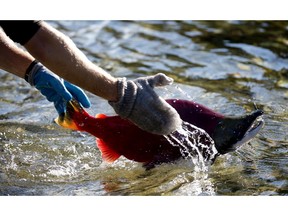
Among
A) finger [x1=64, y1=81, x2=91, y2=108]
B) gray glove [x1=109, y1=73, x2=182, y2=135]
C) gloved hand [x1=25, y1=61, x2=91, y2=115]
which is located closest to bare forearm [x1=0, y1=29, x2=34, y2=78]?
gloved hand [x1=25, y1=61, x2=91, y2=115]

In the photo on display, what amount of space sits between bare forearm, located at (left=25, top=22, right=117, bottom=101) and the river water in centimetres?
82

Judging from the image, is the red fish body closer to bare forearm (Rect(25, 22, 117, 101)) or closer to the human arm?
the human arm

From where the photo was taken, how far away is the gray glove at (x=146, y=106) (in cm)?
377

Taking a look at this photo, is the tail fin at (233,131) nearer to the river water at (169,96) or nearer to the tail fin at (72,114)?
the river water at (169,96)

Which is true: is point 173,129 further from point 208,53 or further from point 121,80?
point 208,53

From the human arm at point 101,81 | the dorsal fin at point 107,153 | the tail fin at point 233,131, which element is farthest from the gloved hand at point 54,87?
the tail fin at point 233,131

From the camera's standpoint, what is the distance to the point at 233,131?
4121 millimetres

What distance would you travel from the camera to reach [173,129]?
395cm

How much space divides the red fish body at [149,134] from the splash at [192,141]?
0.01 m

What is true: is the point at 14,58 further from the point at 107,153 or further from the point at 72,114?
the point at 107,153

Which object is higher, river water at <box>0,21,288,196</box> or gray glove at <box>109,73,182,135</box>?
gray glove at <box>109,73,182,135</box>

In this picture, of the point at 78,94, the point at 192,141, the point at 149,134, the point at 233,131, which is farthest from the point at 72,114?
the point at 233,131

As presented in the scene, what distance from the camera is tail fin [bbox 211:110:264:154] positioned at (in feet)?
13.5
